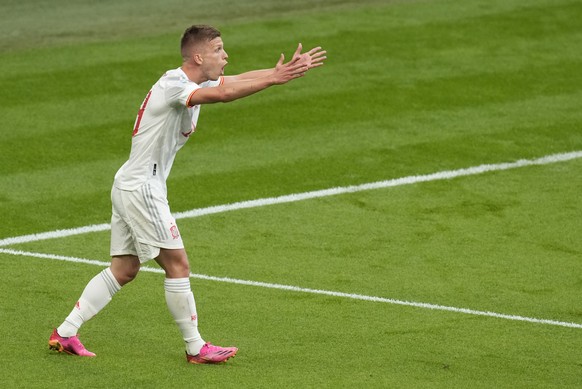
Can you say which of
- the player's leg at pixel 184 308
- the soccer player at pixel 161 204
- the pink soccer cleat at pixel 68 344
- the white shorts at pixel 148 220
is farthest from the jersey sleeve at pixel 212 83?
the pink soccer cleat at pixel 68 344

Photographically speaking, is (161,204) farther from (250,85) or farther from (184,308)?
(250,85)

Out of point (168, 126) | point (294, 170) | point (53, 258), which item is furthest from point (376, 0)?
point (168, 126)

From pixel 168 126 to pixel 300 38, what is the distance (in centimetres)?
837

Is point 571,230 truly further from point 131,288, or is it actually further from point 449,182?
point 131,288

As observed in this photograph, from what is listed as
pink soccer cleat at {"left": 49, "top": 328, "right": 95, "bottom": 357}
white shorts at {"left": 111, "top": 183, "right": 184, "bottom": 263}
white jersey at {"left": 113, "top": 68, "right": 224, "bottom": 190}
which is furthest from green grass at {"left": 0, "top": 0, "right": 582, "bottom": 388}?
white jersey at {"left": 113, "top": 68, "right": 224, "bottom": 190}

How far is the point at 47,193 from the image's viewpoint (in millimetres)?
11953

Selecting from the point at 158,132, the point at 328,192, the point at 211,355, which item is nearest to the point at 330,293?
the point at 211,355

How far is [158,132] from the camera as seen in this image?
812 centimetres

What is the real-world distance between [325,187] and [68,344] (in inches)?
181

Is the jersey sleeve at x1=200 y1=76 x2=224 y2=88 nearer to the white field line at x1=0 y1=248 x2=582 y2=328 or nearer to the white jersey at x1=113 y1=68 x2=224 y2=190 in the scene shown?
the white jersey at x1=113 y1=68 x2=224 y2=190

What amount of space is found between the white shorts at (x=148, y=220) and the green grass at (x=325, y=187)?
28.7 inches

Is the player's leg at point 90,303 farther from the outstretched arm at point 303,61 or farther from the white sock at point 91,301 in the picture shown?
the outstretched arm at point 303,61

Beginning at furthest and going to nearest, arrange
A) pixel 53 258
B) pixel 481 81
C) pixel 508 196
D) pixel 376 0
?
pixel 376 0
pixel 481 81
pixel 508 196
pixel 53 258

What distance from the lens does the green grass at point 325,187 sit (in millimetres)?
8445
